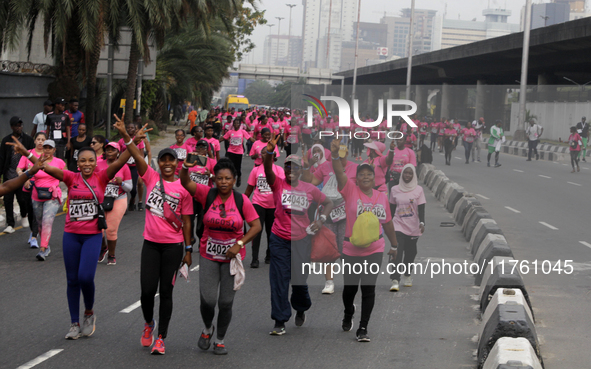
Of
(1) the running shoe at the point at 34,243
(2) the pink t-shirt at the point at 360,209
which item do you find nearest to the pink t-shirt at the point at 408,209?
(2) the pink t-shirt at the point at 360,209

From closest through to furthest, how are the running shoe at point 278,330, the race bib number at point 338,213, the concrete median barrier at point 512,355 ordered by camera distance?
the concrete median barrier at point 512,355, the running shoe at point 278,330, the race bib number at point 338,213

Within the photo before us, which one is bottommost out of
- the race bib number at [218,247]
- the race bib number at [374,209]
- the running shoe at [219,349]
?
the running shoe at [219,349]

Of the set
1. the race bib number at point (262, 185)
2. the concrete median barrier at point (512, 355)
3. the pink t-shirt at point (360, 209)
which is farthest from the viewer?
the race bib number at point (262, 185)

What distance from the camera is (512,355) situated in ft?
17.7

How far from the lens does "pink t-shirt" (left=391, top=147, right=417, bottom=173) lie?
9172 mm

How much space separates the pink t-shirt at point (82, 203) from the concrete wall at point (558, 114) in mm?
27736

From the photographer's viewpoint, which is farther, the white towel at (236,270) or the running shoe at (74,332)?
the running shoe at (74,332)

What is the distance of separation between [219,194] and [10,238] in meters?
6.51

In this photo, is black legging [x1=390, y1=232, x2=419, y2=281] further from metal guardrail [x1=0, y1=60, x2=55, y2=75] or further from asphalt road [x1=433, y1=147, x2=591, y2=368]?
metal guardrail [x1=0, y1=60, x2=55, y2=75]

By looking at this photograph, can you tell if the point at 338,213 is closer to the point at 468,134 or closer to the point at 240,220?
the point at 240,220

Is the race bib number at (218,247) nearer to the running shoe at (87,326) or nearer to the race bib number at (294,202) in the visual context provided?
the race bib number at (294,202)

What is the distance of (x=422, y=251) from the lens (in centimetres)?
1103

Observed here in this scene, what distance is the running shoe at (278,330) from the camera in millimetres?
7070

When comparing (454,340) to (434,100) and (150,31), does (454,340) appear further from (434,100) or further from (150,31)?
(150,31)
